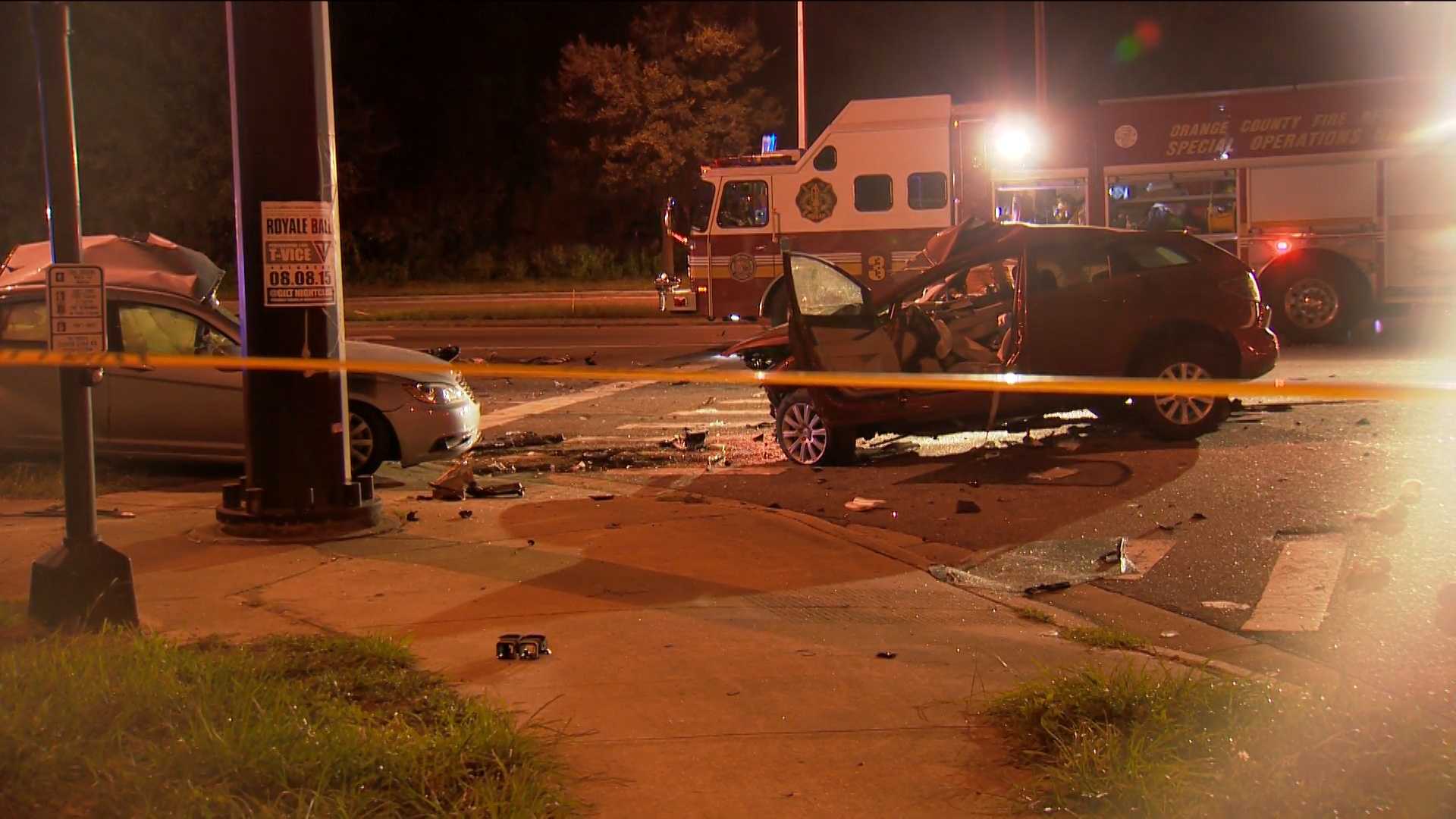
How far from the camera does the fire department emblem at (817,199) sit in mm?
23031

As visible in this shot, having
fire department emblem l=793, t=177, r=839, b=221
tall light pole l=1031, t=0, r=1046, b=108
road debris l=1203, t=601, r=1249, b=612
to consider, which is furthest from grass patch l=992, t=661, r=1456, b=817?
tall light pole l=1031, t=0, r=1046, b=108

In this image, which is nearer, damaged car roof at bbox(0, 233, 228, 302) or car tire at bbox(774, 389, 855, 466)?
damaged car roof at bbox(0, 233, 228, 302)

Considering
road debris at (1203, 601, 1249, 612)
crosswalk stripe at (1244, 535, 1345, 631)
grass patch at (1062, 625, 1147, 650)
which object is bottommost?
road debris at (1203, 601, 1249, 612)

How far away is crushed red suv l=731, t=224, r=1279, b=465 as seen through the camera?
38.3 feet

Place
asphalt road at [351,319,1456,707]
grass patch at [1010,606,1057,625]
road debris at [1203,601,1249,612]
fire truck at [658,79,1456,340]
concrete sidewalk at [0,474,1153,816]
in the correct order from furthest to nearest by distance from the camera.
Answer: fire truck at [658,79,1456,340], road debris at [1203,601,1249,612], asphalt road at [351,319,1456,707], grass patch at [1010,606,1057,625], concrete sidewalk at [0,474,1153,816]

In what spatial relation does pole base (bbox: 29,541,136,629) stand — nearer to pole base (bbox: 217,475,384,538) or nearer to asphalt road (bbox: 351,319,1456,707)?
pole base (bbox: 217,475,384,538)

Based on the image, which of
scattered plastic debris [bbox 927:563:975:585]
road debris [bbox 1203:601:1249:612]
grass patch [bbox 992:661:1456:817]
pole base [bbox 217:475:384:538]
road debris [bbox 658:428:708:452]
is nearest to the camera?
grass patch [bbox 992:661:1456:817]

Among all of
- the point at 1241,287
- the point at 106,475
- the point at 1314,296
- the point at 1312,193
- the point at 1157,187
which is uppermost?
the point at 1157,187

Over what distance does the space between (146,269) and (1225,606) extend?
817 centimetres

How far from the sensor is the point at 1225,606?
7.50 meters

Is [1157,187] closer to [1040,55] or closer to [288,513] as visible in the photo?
[1040,55]

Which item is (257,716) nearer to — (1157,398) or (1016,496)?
(1016,496)

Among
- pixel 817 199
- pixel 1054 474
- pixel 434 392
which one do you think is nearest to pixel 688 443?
pixel 434 392

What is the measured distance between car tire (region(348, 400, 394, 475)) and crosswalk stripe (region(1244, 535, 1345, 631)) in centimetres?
623
